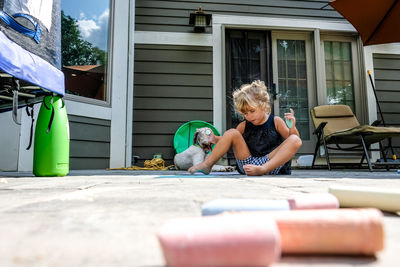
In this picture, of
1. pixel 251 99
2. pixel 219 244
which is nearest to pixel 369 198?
pixel 219 244

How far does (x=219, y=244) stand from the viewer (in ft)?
1.13

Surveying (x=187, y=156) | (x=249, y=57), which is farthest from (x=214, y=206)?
(x=249, y=57)

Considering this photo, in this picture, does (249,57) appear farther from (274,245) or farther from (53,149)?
(274,245)

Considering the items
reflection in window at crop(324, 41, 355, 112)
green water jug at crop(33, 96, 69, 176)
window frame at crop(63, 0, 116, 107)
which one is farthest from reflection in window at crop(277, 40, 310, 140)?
green water jug at crop(33, 96, 69, 176)

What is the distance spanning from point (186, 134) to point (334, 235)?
394 cm

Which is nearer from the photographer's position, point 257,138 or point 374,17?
point 257,138

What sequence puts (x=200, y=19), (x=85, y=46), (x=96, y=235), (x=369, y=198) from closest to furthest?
(x=96, y=235) → (x=369, y=198) → (x=85, y=46) → (x=200, y=19)

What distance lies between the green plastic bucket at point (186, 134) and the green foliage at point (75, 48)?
1.35m

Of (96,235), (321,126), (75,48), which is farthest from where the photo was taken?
(321,126)

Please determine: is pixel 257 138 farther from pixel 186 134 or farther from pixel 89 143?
pixel 89 143

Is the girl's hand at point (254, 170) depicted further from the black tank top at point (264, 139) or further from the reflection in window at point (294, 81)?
the reflection in window at point (294, 81)

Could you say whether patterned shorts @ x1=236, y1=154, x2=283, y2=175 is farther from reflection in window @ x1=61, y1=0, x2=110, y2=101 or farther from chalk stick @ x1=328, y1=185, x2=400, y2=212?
reflection in window @ x1=61, y1=0, x2=110, y2=101

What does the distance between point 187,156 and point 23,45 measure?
6.84 feet

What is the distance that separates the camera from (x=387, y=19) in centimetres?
386
